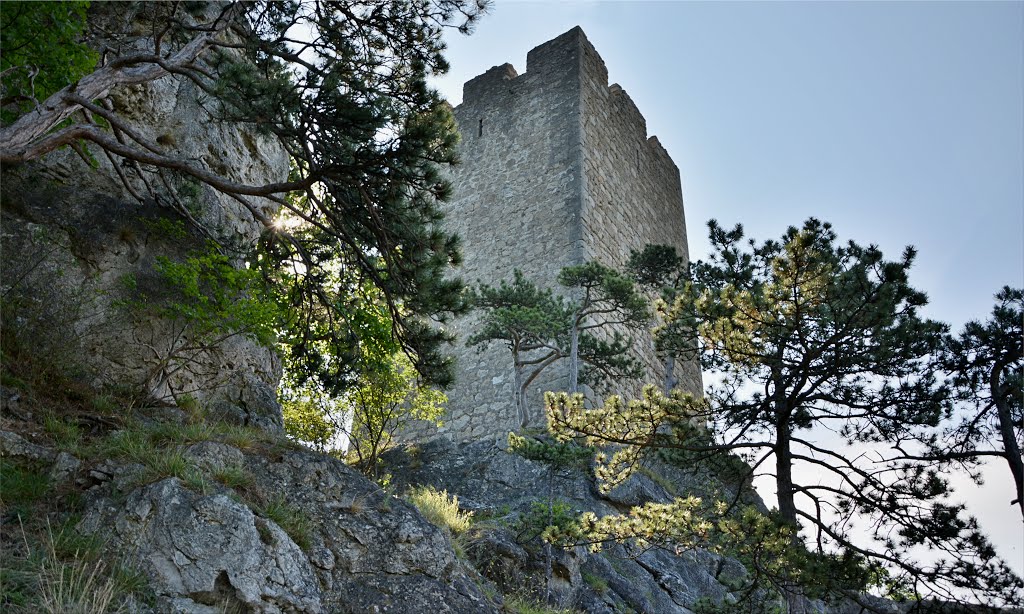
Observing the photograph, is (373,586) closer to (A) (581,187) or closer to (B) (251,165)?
(B) (251,165)

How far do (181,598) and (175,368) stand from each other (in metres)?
2.45

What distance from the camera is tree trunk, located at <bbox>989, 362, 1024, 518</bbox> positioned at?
575 cm

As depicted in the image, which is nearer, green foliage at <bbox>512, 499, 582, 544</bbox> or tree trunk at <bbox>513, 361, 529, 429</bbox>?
green foliage at <bbox>512, 499, 582, 544</bbox>

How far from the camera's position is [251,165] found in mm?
7922

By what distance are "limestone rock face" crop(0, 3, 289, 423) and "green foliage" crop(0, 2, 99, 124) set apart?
715mm

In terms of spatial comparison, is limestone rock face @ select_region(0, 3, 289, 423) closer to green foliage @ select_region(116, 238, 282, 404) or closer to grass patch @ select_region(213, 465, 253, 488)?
green foliage @ select_region(116, 238, 282, 404)

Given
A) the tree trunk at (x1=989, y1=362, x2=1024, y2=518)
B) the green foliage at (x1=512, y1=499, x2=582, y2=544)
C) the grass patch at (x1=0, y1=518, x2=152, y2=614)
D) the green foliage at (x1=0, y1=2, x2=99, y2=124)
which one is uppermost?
the tree trunk at (x1=989, y1=362, x2=1024, y2=518)

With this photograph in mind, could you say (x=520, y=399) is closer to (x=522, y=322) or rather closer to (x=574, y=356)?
(x=574, y=356)

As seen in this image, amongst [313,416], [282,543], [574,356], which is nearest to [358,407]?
[313,416]

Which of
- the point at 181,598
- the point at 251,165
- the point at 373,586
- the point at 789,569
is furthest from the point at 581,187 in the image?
the point at 181,598

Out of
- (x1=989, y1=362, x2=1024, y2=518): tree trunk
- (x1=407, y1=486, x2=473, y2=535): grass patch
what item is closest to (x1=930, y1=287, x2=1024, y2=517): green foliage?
(x1=989, y1=362, x2=1024, y2=518): tree trunk

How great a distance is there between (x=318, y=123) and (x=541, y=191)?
343 inches

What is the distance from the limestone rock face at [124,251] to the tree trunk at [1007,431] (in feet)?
18.7

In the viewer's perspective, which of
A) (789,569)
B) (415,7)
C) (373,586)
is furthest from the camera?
(415,7)
